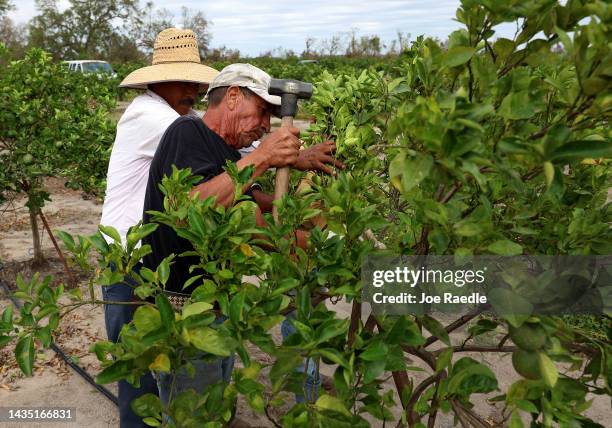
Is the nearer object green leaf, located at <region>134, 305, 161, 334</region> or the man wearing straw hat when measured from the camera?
green leaf, located at <region>134, 305, 161, 334</region>

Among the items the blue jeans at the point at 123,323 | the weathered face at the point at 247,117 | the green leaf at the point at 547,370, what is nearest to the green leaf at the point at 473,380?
the green leaf at the point at 547,370

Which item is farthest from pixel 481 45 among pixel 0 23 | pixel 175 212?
Result: pixel 0 23

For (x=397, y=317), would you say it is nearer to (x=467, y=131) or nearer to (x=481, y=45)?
(x=467, y=131)

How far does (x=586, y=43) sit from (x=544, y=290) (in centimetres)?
48

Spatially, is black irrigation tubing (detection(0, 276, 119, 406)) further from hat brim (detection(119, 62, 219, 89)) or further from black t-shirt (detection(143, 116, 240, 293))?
hat brim (detection(119, 62, 219, 89))

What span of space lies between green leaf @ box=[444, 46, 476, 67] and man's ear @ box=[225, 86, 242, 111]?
132 cm

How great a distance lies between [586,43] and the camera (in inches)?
37.3

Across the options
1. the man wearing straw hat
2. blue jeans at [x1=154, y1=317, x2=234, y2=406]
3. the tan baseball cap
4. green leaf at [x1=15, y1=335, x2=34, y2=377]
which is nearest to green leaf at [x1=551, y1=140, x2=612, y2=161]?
green leaf at [x1=15, y1=335, x2=34, y2=377]

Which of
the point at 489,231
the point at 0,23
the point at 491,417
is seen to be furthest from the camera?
the point at 0,23

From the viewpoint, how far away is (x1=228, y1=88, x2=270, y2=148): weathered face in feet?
7.34

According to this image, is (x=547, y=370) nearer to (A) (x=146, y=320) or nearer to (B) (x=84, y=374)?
(A) (x=146, y=320)

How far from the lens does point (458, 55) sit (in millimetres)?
1022

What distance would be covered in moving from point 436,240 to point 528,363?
0.29 meters

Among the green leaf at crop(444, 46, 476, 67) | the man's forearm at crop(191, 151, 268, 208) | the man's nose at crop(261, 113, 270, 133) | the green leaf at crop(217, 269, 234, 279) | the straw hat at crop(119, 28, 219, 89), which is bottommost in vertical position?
the green leaf at crop(217, 269, 234, 279)
